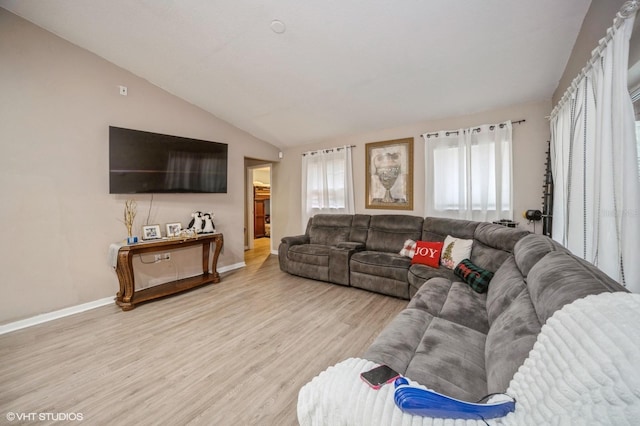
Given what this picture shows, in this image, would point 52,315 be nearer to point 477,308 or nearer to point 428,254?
point 477,308

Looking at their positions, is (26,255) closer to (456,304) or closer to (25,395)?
(25,395)

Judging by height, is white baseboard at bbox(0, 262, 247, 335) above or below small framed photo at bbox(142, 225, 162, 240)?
below

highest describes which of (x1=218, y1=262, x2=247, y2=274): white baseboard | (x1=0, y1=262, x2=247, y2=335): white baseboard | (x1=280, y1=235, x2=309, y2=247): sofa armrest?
(x1=280, y1=235, x2=309, y2=247): sofa armrest

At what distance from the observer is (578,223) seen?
168cm

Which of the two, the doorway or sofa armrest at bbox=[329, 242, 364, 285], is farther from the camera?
the doorway

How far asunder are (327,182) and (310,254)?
1564 mm

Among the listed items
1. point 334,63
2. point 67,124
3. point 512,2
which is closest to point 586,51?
point 512,2

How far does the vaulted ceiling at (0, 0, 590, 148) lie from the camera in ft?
6.22

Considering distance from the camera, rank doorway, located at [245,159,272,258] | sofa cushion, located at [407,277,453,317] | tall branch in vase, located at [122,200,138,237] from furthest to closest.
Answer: doorway, located at [245,159,272,258] → tall branch in vase, located at [122,200,138,237] → sofa cushion, located at [407,277,453,317]

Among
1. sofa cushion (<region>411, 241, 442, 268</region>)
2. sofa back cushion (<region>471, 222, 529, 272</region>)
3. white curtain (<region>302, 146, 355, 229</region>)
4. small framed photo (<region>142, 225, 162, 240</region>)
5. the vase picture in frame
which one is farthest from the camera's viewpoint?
white curtain (<region>302, 146, 355, 229</region>)

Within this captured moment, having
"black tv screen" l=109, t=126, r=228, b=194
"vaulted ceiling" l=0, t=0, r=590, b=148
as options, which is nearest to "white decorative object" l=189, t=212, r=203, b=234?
"black tv screen" l=109, t=126, r=228, b=194

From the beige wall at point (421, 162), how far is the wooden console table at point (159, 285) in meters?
A: 2.00

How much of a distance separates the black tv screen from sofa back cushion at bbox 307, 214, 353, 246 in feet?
5.60

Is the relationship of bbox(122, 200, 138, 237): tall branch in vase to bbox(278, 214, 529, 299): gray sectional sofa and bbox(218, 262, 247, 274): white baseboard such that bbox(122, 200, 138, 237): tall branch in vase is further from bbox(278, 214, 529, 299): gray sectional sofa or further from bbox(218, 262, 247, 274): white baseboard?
bbox(278, 214, 529, 299): gray sectional sofa
